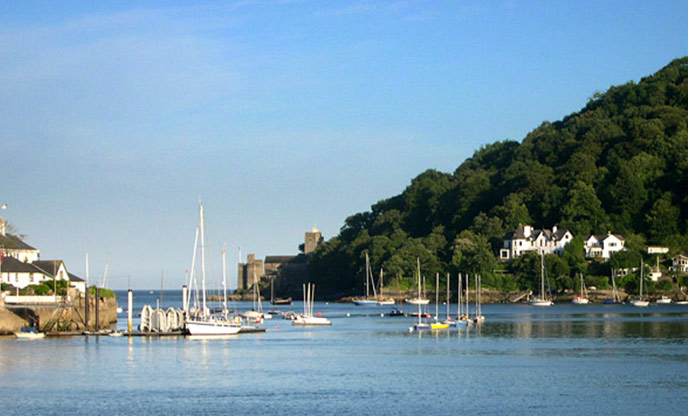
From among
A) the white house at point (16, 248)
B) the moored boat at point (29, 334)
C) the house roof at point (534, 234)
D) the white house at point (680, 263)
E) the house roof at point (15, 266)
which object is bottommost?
the moored boat at point (29, 334)

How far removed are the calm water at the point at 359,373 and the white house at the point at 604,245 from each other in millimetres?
63445

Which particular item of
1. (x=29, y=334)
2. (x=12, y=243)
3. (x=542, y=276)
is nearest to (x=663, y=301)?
(x=542, y=276)

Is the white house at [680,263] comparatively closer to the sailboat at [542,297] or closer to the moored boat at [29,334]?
the sailboat at [542,297]

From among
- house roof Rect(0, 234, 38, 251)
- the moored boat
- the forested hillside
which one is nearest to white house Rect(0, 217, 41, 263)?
house roof Rect(0, 234, 38, 251)

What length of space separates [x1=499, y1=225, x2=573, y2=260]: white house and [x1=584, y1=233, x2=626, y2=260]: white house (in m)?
3.12

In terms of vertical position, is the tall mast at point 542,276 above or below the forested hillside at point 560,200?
below

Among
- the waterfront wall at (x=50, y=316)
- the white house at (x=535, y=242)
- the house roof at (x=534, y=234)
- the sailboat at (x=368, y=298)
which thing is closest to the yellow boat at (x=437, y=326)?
the waterfront wall at (x=50, y=316)

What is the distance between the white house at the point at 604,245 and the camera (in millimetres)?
138750

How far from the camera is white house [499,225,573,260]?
14238 cm

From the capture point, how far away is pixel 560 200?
500 ft

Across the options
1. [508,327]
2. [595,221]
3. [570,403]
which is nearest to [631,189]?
[595,221]

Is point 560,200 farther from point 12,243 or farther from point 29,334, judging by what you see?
point 29,334

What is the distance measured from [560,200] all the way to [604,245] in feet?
48.2

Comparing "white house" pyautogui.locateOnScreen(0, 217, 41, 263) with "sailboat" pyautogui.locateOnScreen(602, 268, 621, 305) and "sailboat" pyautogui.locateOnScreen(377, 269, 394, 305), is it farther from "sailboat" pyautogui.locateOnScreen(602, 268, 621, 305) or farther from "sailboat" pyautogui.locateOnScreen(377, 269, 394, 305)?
"sailboat" pyautogui.locateOnScreen(602, 268, 621, 305)
